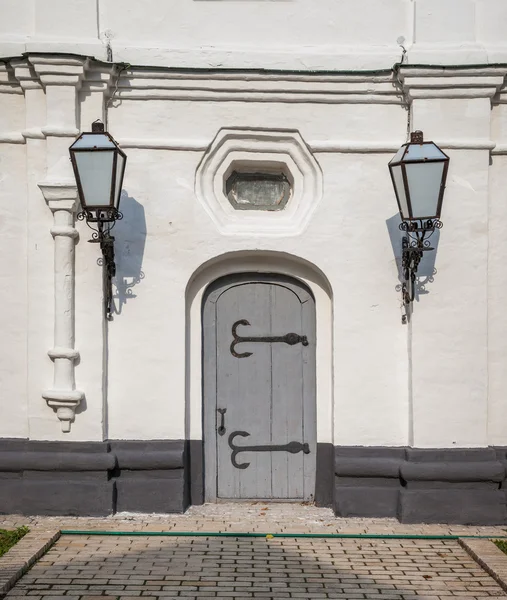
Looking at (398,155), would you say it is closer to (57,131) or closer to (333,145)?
(333,145)

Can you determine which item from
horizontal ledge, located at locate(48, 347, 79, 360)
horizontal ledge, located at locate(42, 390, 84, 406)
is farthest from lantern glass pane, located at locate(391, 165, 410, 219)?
horizontal ledge, located at locate(42, 390, 84, 406)

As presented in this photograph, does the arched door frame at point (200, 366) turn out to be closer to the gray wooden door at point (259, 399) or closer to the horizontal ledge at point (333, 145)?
the gray wooden door at point (259, 399)

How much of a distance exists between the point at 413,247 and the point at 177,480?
9.44 feet

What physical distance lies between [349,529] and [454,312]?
2.06 metres

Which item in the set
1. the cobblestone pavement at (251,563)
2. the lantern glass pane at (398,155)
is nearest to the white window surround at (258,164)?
the lantern glass pane at (398,155)

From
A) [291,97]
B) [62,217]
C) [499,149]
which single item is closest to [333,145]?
[291,97]

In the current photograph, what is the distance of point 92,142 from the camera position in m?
5.91

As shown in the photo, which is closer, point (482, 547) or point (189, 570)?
point (189, 570)

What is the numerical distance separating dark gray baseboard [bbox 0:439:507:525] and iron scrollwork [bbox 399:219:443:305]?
1.40 metres

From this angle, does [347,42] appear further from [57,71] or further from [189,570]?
[189,570]

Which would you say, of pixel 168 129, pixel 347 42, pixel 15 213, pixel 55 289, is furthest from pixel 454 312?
pixel 15 213

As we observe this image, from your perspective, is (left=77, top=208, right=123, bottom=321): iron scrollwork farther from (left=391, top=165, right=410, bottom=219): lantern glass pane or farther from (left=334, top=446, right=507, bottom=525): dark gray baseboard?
(left=334, top=446, right=507, bottom=525): dark gray baseboard

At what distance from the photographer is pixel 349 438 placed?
654 centimetres

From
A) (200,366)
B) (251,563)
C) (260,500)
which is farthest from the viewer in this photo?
(260,500)
